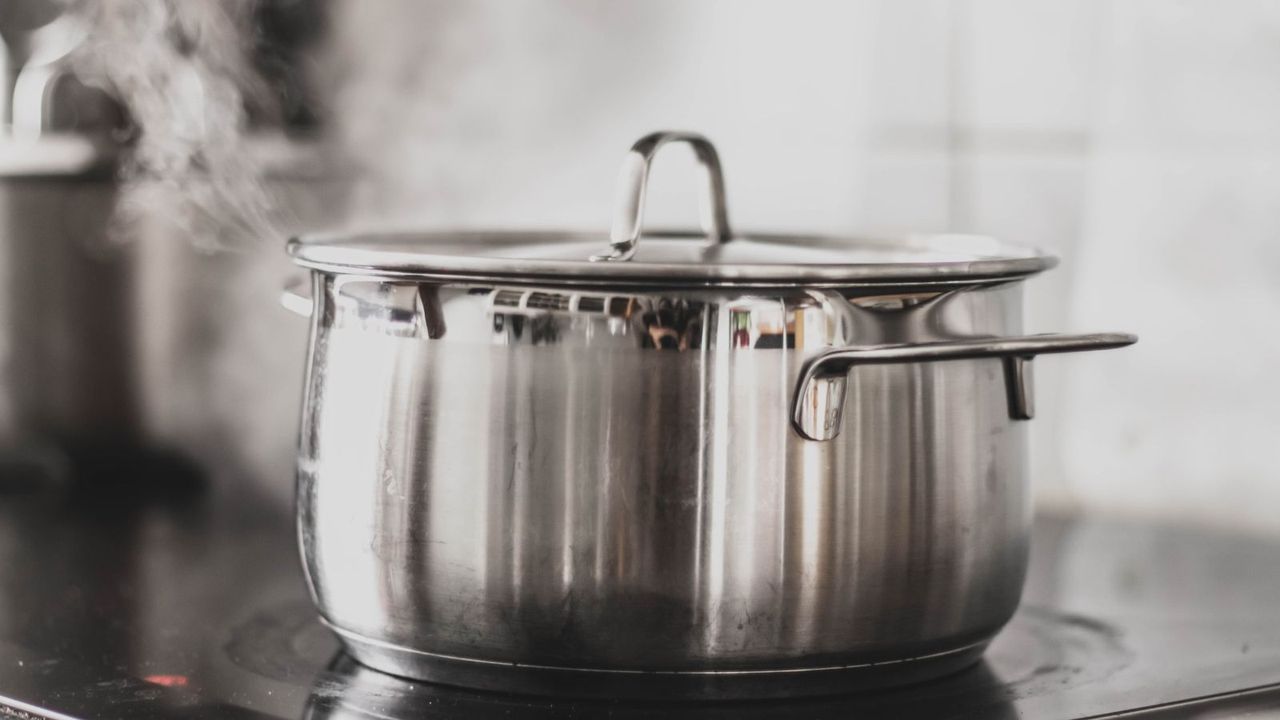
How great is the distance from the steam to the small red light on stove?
67cm

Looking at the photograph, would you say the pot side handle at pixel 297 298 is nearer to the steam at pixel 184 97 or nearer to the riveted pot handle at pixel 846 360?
the riveted pot handle at pixel 846 360

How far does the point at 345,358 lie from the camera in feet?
2.08

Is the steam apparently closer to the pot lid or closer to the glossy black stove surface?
the glossy black stove surface

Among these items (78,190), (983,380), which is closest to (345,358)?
(983,380)

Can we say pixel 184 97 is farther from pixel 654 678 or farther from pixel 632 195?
pixel 654 678

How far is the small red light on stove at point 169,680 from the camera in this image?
2.13 feet

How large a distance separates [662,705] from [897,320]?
0.20 meters

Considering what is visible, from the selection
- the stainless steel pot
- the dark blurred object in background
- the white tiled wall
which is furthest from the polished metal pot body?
the dark blurred object in background

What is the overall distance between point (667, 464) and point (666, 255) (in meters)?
0.13

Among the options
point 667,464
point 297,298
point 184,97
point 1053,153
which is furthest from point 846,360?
point 184,97

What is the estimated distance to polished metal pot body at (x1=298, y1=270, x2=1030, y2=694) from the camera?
57cm

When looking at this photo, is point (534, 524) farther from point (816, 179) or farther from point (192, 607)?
point (816, 179)

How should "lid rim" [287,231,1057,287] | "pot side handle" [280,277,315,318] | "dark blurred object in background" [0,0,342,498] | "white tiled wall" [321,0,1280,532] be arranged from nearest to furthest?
"lid rim" [287,231,1057,287] → "pot side handle" [280,277,315,318] → "white tiled wall" [321,0,1280,532] → "dark blurred object in background" [0,0,342,498]

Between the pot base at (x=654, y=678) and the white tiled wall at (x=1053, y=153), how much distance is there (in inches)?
18.1
